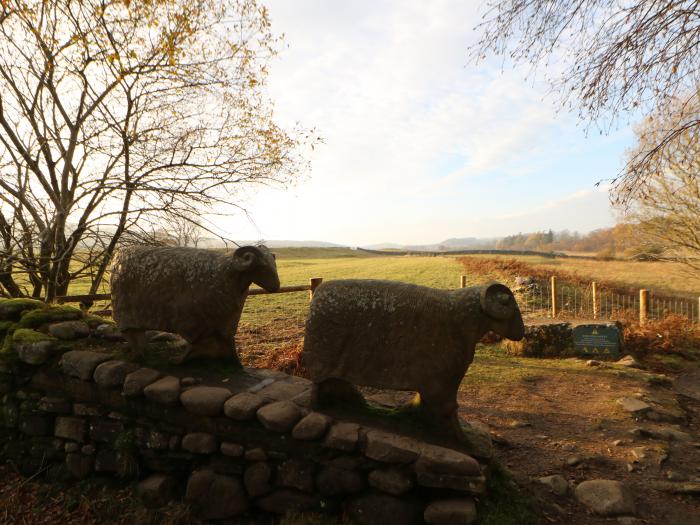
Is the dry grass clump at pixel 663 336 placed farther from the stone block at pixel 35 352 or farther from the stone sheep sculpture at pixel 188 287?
the stone block at pixel 35 352

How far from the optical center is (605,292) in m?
14.5

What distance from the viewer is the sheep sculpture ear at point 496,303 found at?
290cm

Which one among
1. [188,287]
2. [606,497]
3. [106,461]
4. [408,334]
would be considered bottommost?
[606,497]

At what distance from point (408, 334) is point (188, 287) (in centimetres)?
213

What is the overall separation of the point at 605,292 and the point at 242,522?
50.6 ft

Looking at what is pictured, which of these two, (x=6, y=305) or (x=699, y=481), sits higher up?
(x=6, y=305)

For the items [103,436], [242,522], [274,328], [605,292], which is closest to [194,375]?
[103,436]

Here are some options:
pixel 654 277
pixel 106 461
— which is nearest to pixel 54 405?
pixel 106 461

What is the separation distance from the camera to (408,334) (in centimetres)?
301

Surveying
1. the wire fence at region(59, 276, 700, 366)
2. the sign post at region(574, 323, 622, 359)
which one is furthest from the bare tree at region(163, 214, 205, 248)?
the sign post at region(574, 323, 622, 359)

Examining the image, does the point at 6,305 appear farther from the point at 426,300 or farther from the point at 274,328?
the point at 274,328

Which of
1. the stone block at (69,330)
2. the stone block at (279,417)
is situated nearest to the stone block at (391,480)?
the stone block at (279,417)

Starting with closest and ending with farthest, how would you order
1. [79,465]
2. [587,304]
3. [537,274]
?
1. [79,465]
2. [587,304]
3. [537,274]

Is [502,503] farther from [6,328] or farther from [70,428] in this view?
[6,328]
